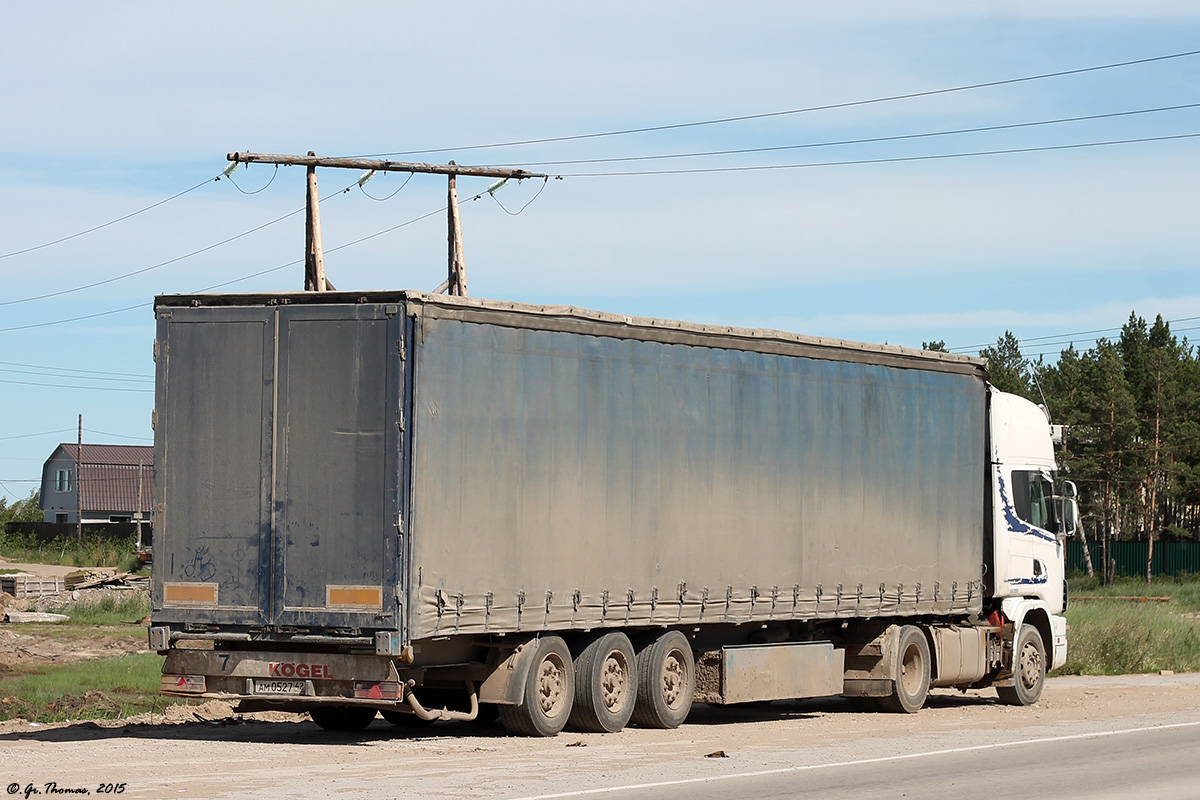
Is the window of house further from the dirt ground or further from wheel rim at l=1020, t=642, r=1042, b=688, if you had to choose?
the dirt ground

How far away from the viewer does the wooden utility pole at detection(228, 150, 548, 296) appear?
84.6ft

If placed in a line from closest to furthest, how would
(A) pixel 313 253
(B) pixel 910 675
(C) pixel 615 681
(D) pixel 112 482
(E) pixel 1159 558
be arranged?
1. (C) pixel 615 681
2. (B) pixel 910 675
3. (A) pixel 313 253
4. (E) pixel 1159 558
5. (D) pixel 112 482

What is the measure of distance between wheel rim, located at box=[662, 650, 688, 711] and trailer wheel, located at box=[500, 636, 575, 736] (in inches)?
52.7

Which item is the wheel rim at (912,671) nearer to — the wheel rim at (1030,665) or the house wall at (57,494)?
the wheel rim at (1030,665)

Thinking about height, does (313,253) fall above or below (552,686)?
above

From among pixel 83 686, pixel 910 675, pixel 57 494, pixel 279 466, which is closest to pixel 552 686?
pixel 279 466

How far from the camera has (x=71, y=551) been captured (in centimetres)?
8056

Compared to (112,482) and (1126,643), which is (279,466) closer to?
(1126,643)

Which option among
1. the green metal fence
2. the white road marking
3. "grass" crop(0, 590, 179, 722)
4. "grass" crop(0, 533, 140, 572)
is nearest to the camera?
the white road marking

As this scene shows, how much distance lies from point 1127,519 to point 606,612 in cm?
7818

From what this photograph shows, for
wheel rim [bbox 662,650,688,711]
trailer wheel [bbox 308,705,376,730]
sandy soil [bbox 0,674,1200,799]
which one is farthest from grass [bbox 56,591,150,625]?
wheel rim [bbox 662,650,688,711]

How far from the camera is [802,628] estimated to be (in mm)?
18047

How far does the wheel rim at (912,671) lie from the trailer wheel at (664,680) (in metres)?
3.86

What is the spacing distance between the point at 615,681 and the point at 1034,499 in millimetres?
7801
